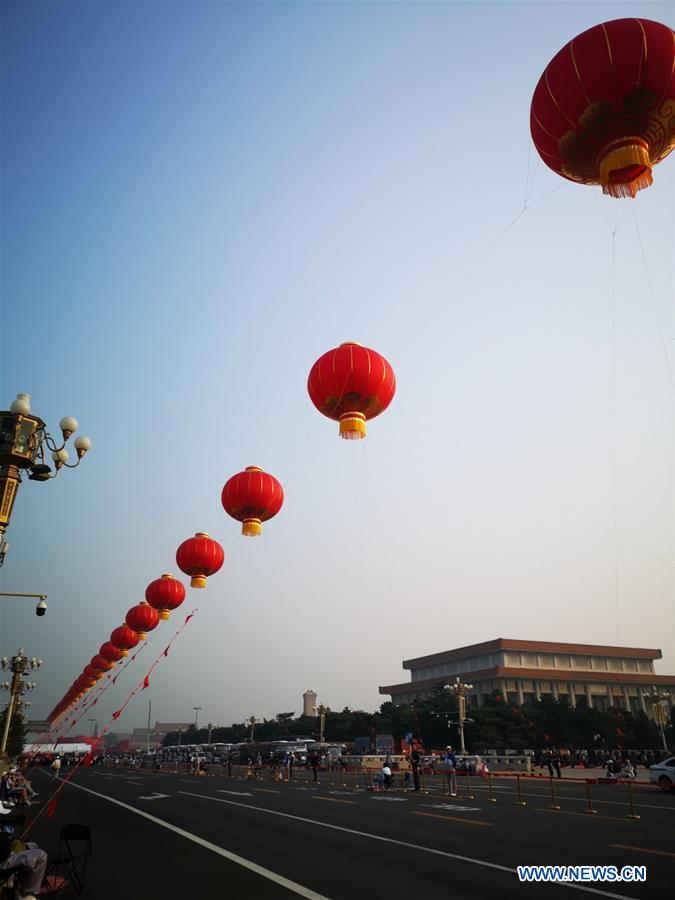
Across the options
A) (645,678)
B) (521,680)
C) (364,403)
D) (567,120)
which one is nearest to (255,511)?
(364,403)

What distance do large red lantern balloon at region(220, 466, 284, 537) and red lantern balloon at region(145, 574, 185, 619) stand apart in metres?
6.21

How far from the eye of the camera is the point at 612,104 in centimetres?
838

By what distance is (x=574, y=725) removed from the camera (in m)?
66.6

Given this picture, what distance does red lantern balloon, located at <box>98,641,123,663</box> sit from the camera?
28891 millimetres

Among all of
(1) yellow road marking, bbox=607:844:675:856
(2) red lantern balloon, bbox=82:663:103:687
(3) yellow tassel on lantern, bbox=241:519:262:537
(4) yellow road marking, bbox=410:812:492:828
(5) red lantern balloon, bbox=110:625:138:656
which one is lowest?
(4) yellow road marking, bbox=410:812:492:828

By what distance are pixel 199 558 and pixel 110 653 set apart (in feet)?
47.6

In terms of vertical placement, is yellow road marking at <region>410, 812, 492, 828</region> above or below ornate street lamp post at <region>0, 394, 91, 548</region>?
below

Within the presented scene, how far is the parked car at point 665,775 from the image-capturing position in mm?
23438

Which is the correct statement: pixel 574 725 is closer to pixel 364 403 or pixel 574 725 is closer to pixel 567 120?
pixel 364 403

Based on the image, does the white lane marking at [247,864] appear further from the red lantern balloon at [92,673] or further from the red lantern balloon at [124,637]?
the red lantern balloon at [92,673]

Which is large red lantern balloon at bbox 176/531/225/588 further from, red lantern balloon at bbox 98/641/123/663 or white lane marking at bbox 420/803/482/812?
red lantern balloon at bbox 98/641/123/663

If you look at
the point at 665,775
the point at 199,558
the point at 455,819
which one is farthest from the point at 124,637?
the point at 665,775

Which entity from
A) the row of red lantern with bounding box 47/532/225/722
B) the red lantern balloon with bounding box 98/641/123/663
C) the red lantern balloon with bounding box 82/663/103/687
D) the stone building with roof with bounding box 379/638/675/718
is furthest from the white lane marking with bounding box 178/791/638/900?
the stone building with roof with bounding box 379/638/675/718

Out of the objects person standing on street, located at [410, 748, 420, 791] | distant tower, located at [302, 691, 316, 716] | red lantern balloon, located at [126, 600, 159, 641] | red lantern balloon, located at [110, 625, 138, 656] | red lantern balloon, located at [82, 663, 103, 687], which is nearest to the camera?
red lantern balloon, located at [126, 600, 159, 641]
